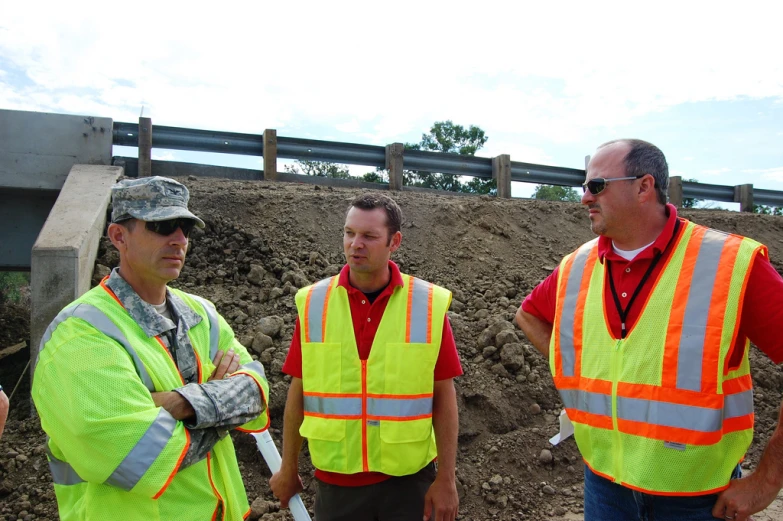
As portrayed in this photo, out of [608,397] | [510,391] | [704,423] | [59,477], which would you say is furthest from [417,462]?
[510,391]

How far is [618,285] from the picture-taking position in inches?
97.7

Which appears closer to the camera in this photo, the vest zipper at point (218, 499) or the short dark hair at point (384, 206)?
the vest zipper at point (218, 499)

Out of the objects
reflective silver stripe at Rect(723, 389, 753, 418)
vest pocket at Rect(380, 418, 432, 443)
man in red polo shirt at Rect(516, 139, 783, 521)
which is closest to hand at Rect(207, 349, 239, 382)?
vest pocket at Rect(380, 418, 432, 443)

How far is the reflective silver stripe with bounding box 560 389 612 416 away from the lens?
235cm

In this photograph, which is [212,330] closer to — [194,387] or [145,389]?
[194,387]

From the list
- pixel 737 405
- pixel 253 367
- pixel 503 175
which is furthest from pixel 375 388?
pixel 503 175

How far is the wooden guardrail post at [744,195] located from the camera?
12.1 metres

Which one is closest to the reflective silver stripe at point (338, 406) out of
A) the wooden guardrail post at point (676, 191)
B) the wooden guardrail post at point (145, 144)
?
the wooden guardrail post at point (145, 144)

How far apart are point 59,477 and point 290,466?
1043 millimetres

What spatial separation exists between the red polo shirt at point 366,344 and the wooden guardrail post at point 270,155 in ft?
19.4

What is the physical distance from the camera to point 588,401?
7.93 ft

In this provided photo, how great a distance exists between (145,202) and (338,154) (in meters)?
6.46

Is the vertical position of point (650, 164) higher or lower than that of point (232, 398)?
higher

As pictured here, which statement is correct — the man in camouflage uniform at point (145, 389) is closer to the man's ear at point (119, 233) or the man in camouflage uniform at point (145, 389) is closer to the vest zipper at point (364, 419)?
the man's ear at point (119, 233)
